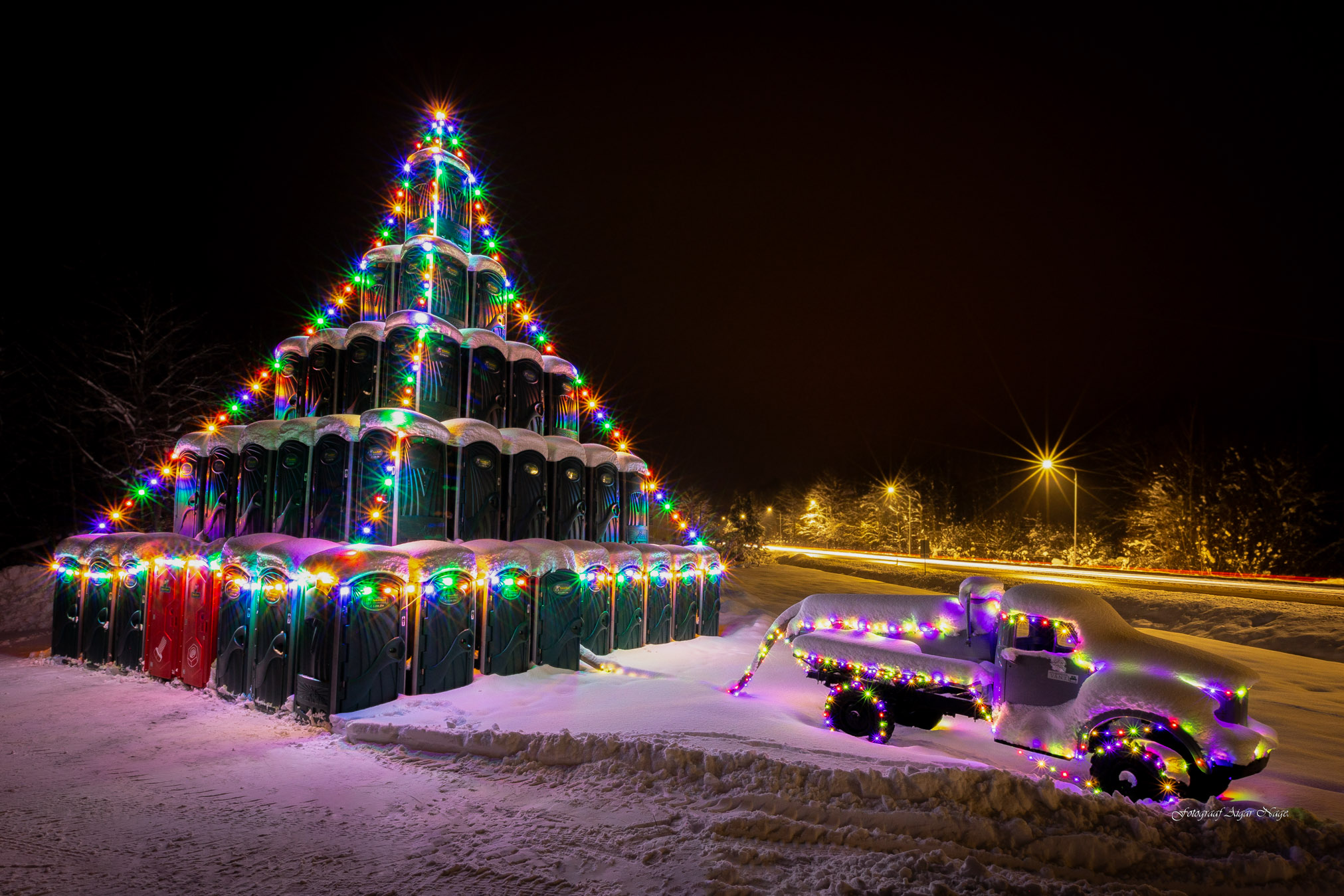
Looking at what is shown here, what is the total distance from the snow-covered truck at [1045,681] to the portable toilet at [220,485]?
1094 centimetres

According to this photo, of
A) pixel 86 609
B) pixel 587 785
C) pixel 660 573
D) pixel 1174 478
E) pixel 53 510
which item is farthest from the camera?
pixel 1174 478

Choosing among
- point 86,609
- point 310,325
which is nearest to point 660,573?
point 310,325

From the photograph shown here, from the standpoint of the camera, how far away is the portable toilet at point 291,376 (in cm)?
1405

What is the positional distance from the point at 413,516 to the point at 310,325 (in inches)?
282

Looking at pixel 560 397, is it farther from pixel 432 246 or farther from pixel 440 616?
pixel 440 616

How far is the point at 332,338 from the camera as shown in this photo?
44.3 feet

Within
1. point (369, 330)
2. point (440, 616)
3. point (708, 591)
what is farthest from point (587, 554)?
point (369, 330)

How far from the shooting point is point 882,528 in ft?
172

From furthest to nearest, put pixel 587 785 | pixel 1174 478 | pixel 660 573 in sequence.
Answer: pixel 1174 478
pixel 660 573
pixel 587 785

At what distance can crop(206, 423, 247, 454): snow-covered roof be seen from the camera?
12656 mm

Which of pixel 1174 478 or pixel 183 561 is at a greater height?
pixel 1174 478

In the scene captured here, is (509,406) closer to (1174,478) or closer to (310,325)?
(310,325)

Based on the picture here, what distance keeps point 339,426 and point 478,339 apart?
382cm

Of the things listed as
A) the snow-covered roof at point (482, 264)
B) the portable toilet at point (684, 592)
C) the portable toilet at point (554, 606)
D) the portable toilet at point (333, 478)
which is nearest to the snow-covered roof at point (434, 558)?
the portable toilet at point (554, 606)
